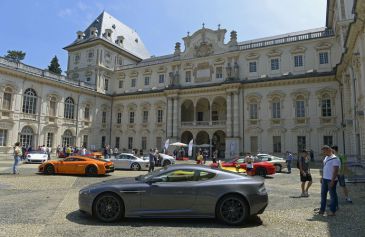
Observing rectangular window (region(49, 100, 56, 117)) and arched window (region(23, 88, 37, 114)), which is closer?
arched window (region(23, 88, 37, 114))

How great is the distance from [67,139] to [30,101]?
7.30 metres

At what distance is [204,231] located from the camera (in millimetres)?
5945

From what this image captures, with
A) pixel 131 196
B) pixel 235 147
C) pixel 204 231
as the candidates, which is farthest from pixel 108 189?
pixel 235 147

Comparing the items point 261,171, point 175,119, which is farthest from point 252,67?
point 261,171

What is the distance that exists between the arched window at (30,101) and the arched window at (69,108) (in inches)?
181

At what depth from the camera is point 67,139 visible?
3853 cm

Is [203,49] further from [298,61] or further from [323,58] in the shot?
[323,58]

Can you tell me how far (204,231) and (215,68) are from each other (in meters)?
34.1

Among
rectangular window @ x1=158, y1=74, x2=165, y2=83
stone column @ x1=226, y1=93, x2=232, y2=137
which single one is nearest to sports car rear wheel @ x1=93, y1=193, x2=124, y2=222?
stone column @ x1=226, y1=93, x2=232, y2=137

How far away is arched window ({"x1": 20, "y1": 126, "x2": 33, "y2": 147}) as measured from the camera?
32.7 meters

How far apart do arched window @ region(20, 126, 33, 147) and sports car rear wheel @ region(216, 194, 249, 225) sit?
32.5m

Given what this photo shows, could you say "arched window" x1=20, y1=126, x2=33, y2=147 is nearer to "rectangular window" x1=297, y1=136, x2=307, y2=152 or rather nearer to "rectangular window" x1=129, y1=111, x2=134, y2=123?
"rectangular window" x1=129, y1=111, x2=134, y2=123

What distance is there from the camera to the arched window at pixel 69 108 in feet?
126

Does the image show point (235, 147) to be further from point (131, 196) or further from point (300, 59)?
point (131, 196)
